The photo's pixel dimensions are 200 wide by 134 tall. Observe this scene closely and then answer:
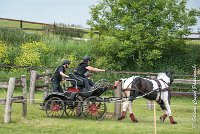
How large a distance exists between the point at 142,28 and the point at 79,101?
570 inches

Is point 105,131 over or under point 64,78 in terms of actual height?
under

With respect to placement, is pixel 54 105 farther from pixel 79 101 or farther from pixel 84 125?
pixel 84 125

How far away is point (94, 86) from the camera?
1791 centimetres

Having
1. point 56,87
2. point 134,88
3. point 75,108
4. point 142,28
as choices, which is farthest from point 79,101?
point 142,28

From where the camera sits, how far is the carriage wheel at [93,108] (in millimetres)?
17703

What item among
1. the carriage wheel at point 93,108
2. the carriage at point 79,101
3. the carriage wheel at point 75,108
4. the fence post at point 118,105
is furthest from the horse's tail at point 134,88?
the carriage wheel at point 75,108

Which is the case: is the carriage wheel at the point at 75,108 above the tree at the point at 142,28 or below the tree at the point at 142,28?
below

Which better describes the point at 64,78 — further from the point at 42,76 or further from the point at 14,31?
the point at 14,31

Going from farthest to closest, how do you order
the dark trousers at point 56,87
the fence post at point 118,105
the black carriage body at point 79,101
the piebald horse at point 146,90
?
the dark trousers at point 56,87
the fence post at point 118,105
the black carriage body at point 79,101
the piebald horse at point 146,90

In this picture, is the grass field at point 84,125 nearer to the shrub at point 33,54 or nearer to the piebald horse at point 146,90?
the piebald horse at point 146,90

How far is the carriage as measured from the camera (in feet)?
58.3

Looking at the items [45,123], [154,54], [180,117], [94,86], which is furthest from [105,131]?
[154,54]

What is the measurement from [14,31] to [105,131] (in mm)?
23921

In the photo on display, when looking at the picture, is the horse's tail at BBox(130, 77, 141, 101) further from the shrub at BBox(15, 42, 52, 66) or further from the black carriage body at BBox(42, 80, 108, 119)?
the shrub at BBox(15, 42, 52, 66)
